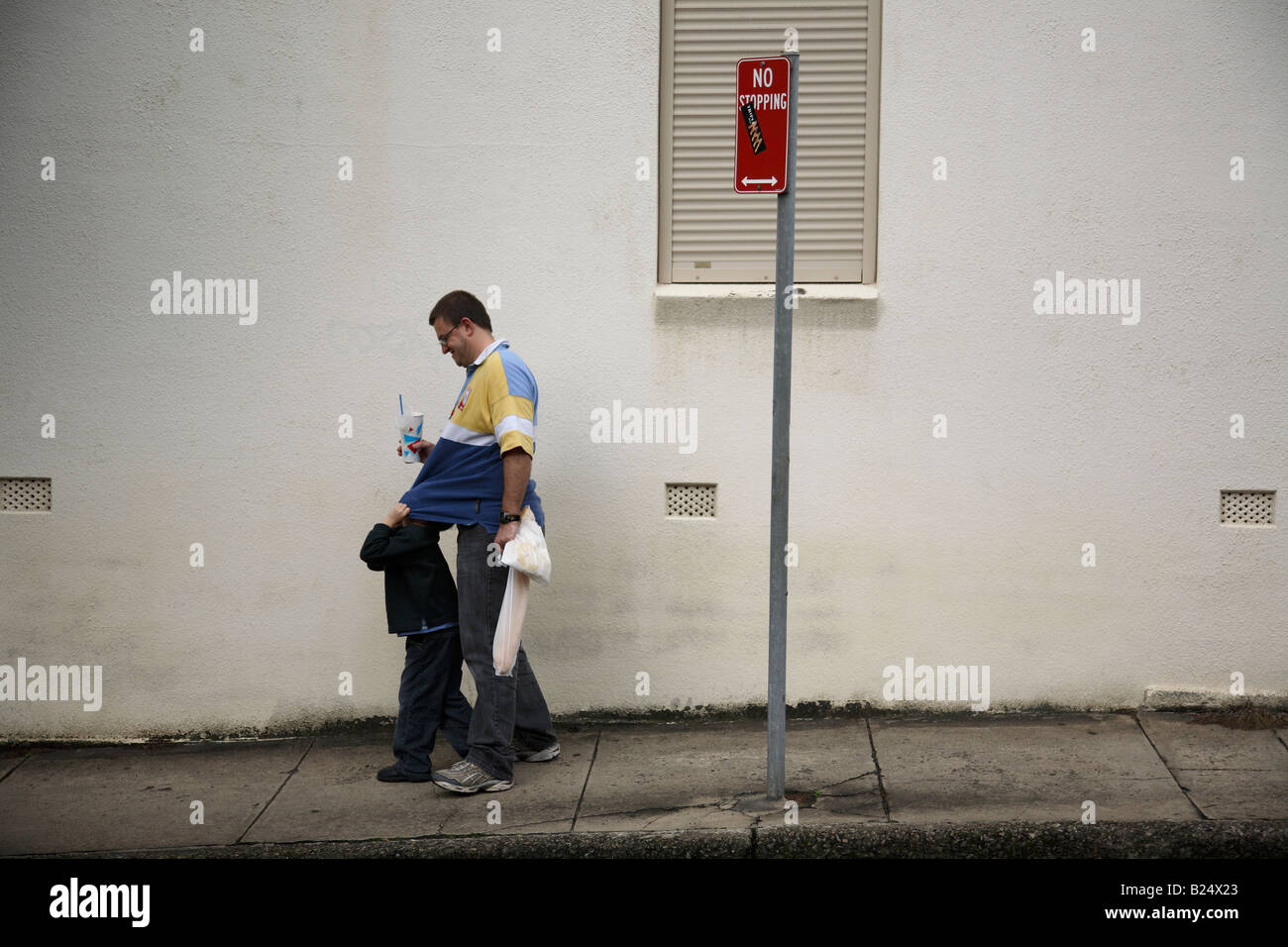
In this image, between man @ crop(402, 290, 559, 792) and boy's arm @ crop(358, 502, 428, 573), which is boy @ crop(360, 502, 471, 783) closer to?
boy's arm @ crop(358, 502, 428, 573)

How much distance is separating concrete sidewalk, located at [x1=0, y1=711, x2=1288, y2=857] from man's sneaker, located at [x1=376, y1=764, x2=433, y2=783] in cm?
5

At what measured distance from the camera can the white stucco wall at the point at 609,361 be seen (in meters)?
6.68

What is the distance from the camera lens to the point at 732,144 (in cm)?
686

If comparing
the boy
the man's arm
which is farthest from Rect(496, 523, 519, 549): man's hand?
the boy

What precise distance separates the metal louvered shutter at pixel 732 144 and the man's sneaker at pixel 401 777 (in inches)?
109

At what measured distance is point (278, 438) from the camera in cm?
691

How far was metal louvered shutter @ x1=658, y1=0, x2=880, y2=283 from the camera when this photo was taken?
22.2ft

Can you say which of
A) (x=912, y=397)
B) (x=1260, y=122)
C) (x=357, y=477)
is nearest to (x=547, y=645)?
(x=357, y=477)

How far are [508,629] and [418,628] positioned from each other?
1.47ft

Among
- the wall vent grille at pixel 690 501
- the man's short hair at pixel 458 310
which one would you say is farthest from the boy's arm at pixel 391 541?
the wall vent grille at pixel 690 501

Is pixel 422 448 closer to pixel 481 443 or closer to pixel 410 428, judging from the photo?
pixel 410 428

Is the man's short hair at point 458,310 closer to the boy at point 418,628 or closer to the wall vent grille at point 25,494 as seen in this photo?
the boy at point 418,628

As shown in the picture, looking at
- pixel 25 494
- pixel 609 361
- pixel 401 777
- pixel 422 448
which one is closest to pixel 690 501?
pixel 609 361

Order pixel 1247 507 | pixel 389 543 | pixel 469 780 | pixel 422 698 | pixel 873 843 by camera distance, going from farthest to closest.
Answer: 1. pixel 1247 507
2. pixel 422 698
3. pixel 389 543
4. pixel 469 780
5. pixel 873 843
